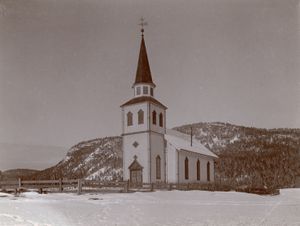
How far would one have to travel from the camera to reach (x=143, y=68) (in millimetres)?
6160

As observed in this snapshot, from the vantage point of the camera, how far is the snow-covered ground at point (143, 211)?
5430mm

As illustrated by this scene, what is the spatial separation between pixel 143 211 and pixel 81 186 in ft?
4.52

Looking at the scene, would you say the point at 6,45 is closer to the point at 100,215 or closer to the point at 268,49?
the point at 100,215

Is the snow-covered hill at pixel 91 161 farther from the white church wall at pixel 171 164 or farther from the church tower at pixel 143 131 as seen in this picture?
the white church wall at pixel 171 164

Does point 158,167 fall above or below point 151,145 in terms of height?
below

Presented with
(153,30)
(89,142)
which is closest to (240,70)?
(153,30)

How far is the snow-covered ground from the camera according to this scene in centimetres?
543

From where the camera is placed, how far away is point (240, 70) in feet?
19.9

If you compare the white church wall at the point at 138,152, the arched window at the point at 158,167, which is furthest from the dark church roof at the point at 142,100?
the arched window at the point at 158,167

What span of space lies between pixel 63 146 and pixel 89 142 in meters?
0.33

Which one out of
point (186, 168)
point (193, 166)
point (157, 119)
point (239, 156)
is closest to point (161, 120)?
point (157, 119)

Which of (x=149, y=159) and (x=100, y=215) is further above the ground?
(x=149, y=159)

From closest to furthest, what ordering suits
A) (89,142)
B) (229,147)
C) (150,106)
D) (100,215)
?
(100,215)
(89,142)
(150,106)
(229,147)

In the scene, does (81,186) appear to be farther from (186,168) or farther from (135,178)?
(186,168)
